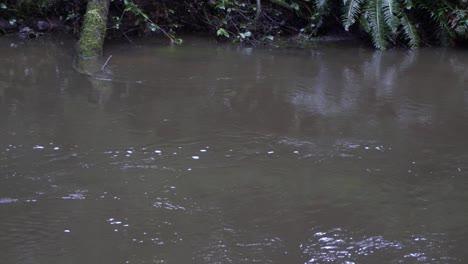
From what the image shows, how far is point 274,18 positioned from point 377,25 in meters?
1.79

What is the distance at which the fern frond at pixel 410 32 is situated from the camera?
9.11 meters

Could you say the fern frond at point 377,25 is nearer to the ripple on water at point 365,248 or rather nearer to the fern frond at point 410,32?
the fern frond at point 410,32

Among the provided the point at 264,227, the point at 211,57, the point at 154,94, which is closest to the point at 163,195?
the point at 264,227

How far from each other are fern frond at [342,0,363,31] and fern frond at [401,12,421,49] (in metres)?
0.74

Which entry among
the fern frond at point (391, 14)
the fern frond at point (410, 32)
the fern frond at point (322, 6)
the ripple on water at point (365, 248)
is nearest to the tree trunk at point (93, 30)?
the fern frond at point (322, 6)

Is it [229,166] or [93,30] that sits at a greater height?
[93,30]

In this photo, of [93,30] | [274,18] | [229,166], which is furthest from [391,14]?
[229,166]

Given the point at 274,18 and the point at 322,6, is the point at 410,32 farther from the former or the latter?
the point at 274,18

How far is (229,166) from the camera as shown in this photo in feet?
13.8

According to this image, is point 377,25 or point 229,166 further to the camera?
point 377,25

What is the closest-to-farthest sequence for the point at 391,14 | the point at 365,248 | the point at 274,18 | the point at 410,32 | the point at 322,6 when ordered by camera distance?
the point at 365,248, the point at 391,14, the point at 410,32, the point at 322,6, the point at 274,18

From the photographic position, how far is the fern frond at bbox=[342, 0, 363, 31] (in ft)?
29.8

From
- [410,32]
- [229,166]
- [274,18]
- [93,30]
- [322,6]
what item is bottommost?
[229,166]

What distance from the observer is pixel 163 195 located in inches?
147
